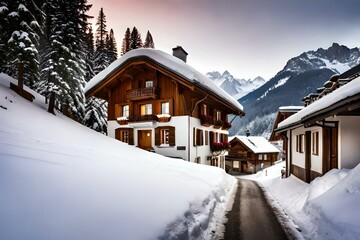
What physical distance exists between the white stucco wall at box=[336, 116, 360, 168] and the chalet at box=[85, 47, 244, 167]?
38.7 ft

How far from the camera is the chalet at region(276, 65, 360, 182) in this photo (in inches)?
311

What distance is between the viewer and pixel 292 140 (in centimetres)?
1933

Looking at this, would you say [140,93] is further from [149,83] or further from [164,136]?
[164,136]

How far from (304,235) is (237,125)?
148410 millimetres

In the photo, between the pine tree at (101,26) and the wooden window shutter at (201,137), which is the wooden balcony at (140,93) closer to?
the wooden window shutter at (201,137)

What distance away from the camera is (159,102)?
2250 cm

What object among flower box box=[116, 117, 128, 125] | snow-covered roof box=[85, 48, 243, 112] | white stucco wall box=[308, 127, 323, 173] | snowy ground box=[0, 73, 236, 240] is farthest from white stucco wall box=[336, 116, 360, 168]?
flower box box=[116, 117, 128, 125]

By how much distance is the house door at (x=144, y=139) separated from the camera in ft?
75.1

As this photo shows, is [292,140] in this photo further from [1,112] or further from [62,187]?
[1,112]

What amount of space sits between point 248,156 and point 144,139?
96.5 feet

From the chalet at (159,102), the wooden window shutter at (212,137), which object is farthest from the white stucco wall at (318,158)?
the wooden window shutter at (212,137)

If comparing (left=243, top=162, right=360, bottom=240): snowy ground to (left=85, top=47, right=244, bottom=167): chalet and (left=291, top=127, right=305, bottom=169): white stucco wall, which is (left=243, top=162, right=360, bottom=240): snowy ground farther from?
(left=85, top=47, right=244, bottom=167): chalet

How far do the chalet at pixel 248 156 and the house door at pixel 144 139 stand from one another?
28.3 meters

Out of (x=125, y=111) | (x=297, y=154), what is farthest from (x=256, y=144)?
(x=125, y=111)
